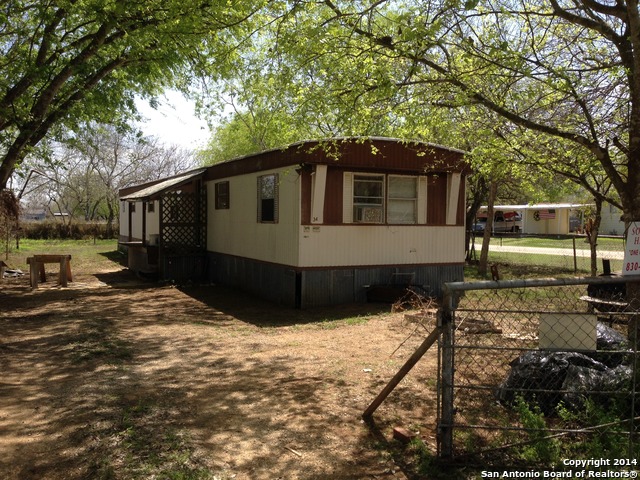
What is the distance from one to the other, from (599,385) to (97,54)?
1114 cm

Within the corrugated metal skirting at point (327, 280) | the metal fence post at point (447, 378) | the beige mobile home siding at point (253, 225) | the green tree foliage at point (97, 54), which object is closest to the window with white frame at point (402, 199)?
the corrugated metal skirting at point (327, 280)

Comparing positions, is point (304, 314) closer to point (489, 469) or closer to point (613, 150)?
point (613, 150)

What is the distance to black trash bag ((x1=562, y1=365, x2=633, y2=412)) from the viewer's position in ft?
12.2

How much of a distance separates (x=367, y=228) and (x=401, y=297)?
1553 millimetres

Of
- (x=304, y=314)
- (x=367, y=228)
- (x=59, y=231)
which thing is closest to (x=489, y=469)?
(x=304, y=314)

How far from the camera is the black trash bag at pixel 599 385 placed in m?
3.71

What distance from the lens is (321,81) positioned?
23.6 feet

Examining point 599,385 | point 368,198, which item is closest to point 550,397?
point 599,385

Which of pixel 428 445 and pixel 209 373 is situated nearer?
pixel 428 445

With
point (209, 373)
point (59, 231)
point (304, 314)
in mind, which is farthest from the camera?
point (59, 231)

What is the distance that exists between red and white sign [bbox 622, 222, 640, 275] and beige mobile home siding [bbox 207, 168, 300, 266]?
Result: 6.69 metres

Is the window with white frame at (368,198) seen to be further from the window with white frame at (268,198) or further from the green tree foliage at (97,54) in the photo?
the green tree foliage at (97,54)

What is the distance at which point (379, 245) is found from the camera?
10711 mm

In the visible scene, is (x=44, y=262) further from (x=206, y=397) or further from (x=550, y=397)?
(x=550, y=397)
